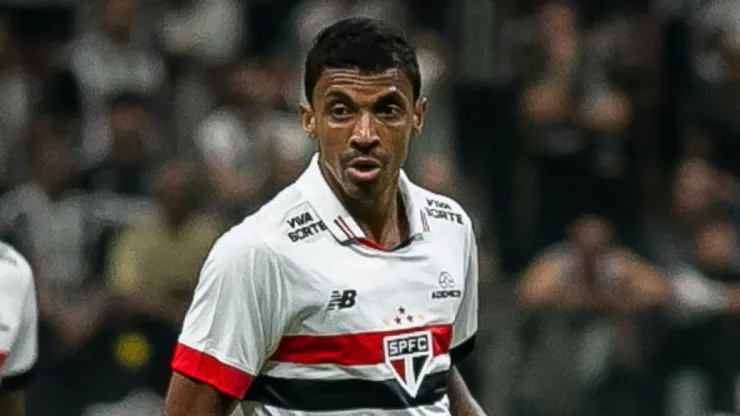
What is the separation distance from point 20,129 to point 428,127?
2251mm

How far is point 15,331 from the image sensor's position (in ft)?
17.9

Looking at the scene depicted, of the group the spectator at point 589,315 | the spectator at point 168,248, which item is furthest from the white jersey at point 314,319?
the spectator at point 168,248

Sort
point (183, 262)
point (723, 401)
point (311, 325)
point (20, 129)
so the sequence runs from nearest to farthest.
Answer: point (311, 325)
point (723, 401)
point (183, 262)
point (20, 129)

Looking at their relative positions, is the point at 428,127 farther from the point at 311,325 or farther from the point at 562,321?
the point at 311,325

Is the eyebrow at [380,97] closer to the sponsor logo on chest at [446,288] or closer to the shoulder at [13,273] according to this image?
the sponsor logo on chest at [446,288]

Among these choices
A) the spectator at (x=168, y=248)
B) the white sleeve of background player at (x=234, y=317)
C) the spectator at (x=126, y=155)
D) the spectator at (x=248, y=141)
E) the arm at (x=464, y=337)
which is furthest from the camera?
the spectator at (x=126, y=155)

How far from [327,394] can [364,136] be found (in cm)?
62

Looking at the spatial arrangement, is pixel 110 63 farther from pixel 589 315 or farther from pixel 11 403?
pixel 11 403

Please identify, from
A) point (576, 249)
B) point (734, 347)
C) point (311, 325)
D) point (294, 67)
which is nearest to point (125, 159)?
point (294, 67)

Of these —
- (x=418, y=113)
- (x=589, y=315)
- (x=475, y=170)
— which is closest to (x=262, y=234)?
(x=418, y=113)

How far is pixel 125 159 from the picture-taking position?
10242mm

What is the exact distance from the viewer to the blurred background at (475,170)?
8906 millimetres

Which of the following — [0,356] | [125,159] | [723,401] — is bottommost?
[723,401]

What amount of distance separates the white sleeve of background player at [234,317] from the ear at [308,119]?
1.11ft
